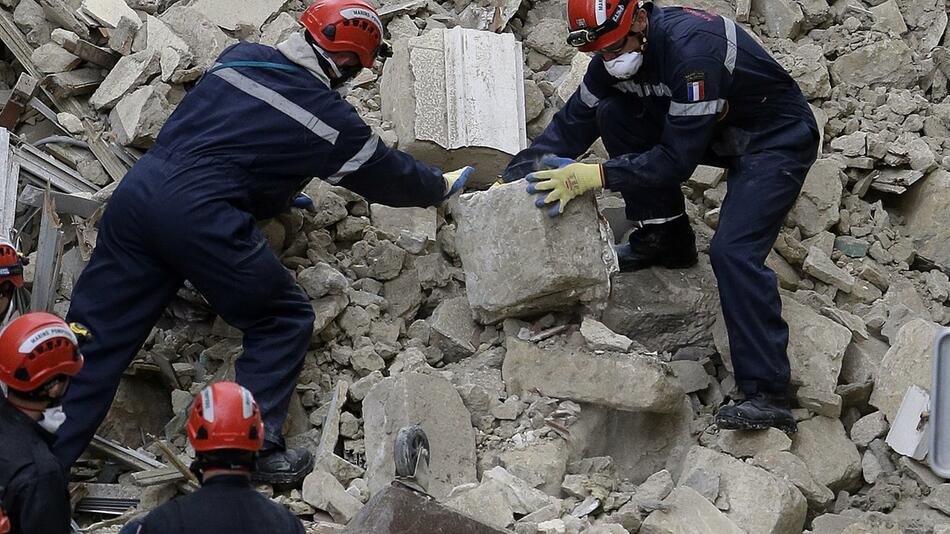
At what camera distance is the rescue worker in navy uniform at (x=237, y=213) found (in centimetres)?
471

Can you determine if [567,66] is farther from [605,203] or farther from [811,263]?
[811,263]

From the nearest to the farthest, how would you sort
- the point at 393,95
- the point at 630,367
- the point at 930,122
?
the point at 630,367 → the point at 393,95 → the point at 930,122

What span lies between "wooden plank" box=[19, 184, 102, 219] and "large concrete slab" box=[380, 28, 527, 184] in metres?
1.62

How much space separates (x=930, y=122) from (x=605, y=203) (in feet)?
7.11

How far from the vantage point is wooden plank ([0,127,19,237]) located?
212 inches

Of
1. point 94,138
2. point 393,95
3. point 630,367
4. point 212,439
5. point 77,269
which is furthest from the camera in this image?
point 393,95

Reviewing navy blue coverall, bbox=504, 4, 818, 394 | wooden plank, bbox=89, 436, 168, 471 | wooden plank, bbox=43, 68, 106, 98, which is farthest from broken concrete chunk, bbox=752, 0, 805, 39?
wooden plank, bbox=89, 436, 168, 471

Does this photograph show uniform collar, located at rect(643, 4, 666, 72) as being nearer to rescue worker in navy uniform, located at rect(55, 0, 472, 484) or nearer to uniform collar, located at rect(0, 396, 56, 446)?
rescue worker in navy uniform, located at rect(55, 0, 472, 484)

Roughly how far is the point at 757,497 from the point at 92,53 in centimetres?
416

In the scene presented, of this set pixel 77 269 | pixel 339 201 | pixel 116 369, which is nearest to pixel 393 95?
pixel 339 201

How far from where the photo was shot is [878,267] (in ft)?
20.9

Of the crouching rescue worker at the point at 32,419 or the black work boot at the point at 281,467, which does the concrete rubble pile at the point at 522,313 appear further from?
the crouching rescue worker at the point at 32,419

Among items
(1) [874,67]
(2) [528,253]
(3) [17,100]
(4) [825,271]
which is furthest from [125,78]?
(1) [874,67]

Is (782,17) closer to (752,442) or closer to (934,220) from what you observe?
(934,220)
